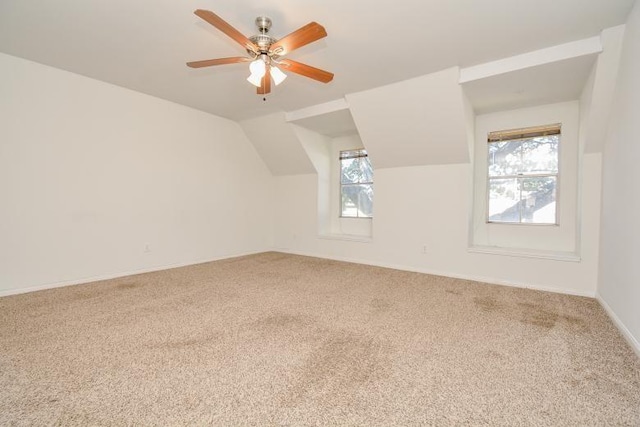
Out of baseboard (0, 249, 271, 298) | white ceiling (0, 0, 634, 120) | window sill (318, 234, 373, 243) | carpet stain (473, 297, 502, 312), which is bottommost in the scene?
carpet stain (473, 297, 502, 312)

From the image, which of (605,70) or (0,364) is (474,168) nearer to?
(605,70)

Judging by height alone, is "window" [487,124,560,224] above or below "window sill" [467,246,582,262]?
above

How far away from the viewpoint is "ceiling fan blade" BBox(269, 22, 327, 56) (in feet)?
6.08

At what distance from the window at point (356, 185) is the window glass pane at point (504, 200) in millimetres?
1952

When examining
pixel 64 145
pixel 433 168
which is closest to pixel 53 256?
pixel 64 145

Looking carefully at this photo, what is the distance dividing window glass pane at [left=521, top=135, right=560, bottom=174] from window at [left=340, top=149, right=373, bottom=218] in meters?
2.34

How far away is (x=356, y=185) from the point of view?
18.1 ft

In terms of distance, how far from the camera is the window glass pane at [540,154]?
3.76 metres

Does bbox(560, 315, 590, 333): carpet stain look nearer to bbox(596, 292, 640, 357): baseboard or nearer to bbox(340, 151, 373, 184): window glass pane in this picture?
bbox(596, 292, 640, 357): baseboard

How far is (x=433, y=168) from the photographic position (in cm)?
417

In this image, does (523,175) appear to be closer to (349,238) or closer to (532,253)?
(532,253)

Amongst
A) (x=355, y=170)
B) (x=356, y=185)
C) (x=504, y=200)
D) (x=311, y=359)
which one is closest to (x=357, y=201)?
(x=356, y=185)

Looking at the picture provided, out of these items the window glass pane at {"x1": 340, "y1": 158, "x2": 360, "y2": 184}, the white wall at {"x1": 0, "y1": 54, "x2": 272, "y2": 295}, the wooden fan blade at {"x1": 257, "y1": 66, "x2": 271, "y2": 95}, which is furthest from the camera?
the window glass pane at {"x1": 340, "y1": 158, "x2": 360, "y2": 184}

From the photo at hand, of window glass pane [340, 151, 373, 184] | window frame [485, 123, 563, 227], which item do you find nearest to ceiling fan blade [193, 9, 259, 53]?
window glass pane [340, 151, 373, 184]
